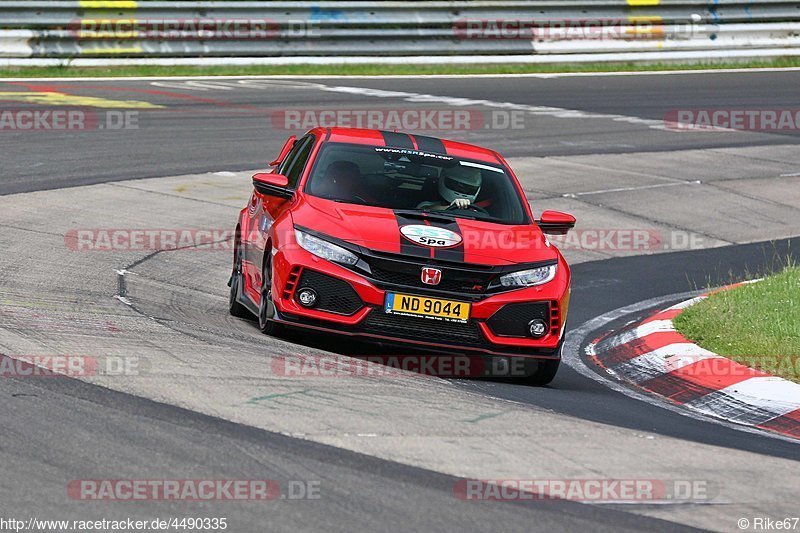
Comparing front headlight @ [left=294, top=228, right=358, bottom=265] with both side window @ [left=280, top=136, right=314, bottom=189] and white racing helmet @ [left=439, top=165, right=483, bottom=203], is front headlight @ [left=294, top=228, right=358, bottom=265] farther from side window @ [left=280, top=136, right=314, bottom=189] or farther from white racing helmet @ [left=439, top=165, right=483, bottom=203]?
white racing helmet @ [left=439, top=165, right=483, bottom=203]

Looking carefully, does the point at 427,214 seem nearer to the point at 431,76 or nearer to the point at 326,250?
the point at 326,250

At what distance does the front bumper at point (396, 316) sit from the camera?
8.03 meters

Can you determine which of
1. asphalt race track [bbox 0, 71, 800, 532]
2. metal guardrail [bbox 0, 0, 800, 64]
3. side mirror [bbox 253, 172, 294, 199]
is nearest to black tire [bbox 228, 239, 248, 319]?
asphalt race track [bbox 0, 71, 800, 532]

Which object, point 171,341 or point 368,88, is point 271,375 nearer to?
point 171,341

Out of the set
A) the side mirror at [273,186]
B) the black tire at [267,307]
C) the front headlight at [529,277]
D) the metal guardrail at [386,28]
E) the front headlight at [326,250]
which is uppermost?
the metal guardrail at [386,28]

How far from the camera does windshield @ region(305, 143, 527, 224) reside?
902cm

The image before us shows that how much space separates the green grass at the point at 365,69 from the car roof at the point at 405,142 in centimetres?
1394

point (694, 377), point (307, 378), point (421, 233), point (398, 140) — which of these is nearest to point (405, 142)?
point (398, 140)

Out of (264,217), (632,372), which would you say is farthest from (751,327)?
(264,217)

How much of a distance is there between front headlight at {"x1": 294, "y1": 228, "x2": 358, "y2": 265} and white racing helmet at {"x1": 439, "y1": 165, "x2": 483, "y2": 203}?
1.24 metres

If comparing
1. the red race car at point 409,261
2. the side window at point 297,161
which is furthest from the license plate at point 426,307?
the side window at point 297,161

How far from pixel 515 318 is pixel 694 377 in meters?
1.25

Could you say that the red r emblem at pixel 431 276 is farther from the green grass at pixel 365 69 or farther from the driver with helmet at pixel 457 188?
the green grass at pixel 365 69

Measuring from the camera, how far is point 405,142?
31.9 feet
